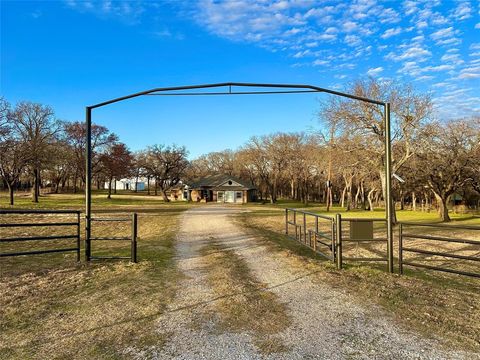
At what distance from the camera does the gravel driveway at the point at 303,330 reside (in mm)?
3561

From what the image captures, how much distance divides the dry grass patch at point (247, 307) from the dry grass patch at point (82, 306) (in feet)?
2.70

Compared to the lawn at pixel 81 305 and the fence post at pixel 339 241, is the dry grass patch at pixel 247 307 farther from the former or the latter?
the fence post at pixel 339 241

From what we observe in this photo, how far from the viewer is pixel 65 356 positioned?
3541 mm

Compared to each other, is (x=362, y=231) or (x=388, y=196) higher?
(x=388, y=196)

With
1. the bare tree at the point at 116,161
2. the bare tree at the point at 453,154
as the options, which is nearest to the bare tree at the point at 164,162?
the bare tree at the point at 116,161

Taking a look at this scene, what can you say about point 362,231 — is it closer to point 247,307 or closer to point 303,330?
point 247,307

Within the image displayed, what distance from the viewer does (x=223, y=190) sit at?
5306 cm

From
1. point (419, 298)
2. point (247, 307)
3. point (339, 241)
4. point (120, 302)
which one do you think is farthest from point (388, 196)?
point (120, 302)

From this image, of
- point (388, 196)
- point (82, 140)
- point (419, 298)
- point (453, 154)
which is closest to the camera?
point (419, 298)

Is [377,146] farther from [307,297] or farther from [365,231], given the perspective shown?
[307,297]

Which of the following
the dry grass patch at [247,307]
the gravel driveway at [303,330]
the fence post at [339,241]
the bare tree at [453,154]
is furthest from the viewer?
the bare tree at [453,154]

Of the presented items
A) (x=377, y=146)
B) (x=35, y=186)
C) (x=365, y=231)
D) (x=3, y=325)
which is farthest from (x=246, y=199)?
(x=3, y=325)

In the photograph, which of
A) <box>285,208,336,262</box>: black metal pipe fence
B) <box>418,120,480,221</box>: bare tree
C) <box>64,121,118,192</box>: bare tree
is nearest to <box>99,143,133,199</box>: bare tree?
<box>64,121,118,192</box>: bare tree

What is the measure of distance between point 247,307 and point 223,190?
158 ft
